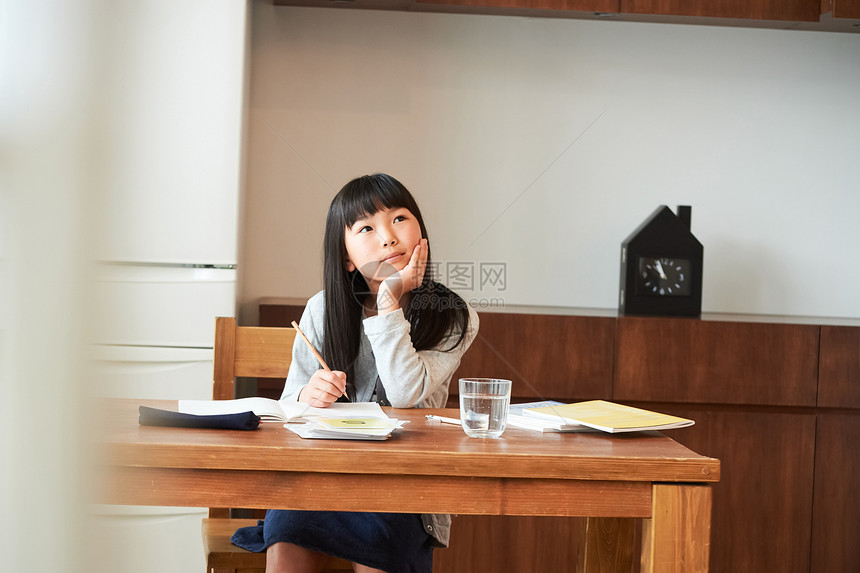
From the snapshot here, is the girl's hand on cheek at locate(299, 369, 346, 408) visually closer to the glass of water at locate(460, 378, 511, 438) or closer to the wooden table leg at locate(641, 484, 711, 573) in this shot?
the glass of water at locate(460, 378, 511, 438)

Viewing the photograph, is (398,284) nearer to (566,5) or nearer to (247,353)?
(247,353)

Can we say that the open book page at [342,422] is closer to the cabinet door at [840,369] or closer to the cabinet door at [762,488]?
the cabinet door at [762,488]

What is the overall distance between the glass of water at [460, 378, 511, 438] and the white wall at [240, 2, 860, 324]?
1.58 m

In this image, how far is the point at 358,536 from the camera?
3.89ft

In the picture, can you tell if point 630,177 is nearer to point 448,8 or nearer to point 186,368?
point 448,8

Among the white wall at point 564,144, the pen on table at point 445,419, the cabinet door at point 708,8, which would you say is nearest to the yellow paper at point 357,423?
the pen on table at point 445,419

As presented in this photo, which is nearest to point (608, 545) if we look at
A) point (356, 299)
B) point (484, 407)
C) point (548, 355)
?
point (484, 407)

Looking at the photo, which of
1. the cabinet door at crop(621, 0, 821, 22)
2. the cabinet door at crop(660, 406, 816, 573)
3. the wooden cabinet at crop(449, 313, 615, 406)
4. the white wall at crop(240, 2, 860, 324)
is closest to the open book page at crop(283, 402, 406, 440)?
the wooden cabinet at crop(449, 313, 615, 406)

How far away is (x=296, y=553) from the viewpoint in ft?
3.88

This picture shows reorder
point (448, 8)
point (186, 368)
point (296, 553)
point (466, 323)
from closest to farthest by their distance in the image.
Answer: point (296, 553)
point (466, 323)
point (186, 368)
point (448, 8)

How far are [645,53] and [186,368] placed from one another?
1706 mm

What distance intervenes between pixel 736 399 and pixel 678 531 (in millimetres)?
1381

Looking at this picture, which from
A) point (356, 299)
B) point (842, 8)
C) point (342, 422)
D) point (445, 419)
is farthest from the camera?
point (842, 8)

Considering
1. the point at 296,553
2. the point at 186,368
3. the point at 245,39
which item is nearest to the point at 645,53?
the point at 245,39
